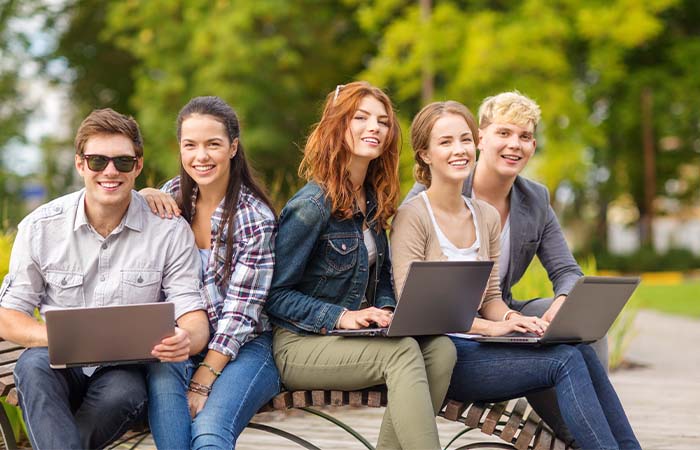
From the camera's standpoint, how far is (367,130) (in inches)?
150

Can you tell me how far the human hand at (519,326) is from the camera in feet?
12.5

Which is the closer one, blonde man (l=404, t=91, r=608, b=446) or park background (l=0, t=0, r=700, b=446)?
blonde man (l=404, t=91, r=608, b=446)

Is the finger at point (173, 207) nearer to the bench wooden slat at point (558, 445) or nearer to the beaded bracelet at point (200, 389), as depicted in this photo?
the beaded bracelet at point (200, 389)

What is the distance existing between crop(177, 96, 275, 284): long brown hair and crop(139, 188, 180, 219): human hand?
3.9 inches

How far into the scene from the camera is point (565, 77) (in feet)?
71.4

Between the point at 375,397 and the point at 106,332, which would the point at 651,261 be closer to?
the point at 375,397

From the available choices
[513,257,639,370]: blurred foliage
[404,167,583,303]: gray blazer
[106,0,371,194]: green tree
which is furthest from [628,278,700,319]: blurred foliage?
[404,167,583,303]: gray blazer

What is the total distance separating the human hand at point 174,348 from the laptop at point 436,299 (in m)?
0.55

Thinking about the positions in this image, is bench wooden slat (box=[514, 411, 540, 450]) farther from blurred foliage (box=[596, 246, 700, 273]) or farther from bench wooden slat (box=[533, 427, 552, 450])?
blurred foliage (box=[596, 246, 700, 273])

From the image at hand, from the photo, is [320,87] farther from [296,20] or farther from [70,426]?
[70,426]

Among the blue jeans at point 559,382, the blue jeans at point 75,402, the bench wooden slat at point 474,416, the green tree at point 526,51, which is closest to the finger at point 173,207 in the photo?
the blue jeans at point 75,402

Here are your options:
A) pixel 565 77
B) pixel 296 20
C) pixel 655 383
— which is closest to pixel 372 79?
pixel 296 20

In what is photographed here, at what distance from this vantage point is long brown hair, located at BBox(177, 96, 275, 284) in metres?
3.76

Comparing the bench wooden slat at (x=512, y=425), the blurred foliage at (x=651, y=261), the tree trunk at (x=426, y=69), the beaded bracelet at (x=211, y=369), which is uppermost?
the tree trunk at (x=426, y=69)
